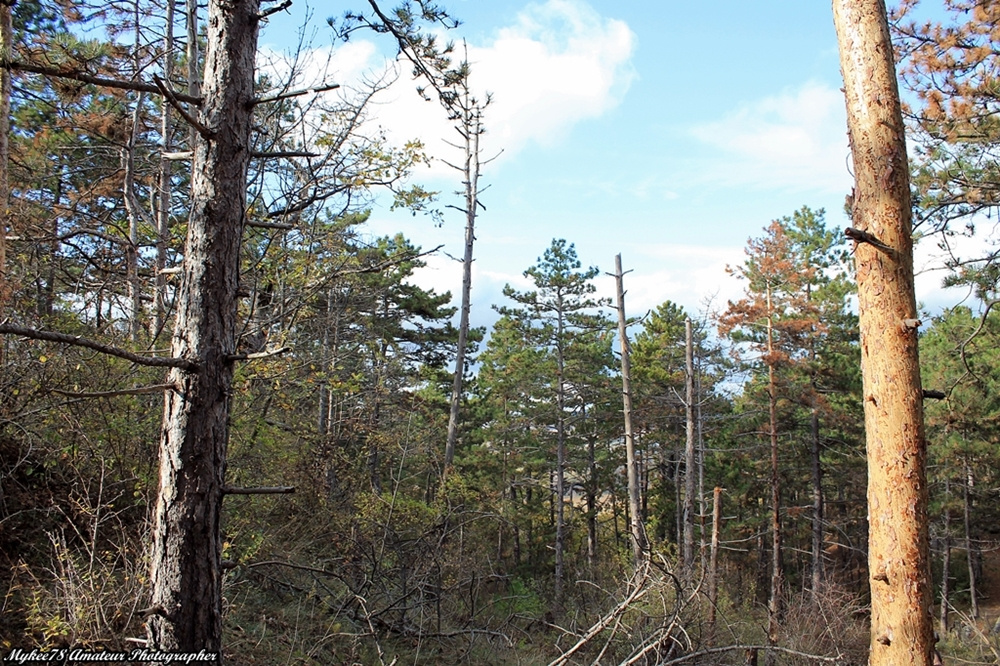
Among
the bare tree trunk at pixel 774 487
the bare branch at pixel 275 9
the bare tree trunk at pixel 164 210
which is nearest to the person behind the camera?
the bare branch at pixel 275 9

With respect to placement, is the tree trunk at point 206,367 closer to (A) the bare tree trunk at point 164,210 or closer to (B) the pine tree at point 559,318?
(A) the bare tree trunk at point 164,210

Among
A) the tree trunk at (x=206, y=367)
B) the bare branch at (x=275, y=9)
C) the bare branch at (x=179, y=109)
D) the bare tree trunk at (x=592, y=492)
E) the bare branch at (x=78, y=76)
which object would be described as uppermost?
the bare branch at (x=275, y=9)

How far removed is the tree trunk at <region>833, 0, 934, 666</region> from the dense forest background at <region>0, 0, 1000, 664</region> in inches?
12.9

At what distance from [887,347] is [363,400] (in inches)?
475

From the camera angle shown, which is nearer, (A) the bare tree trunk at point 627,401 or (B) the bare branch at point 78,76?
(B) the bare branch at point 78,76

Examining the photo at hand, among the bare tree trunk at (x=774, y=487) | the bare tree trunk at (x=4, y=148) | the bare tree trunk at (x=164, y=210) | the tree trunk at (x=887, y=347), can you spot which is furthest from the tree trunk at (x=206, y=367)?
the bare tree trunk at (x=774, y=487)

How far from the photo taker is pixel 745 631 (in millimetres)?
11961

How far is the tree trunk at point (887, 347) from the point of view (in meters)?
3.66

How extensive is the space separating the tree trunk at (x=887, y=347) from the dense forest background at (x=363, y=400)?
327 millimetres

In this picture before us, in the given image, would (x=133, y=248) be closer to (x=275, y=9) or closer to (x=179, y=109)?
(x=275, y=9)

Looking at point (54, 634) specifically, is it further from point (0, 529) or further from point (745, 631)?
point (745, 631)

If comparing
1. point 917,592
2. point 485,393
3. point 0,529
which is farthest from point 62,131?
point 485,393

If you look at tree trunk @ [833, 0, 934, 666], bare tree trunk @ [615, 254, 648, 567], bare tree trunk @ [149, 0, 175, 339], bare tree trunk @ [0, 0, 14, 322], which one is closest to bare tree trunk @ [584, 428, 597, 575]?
bare tree trunk @ [615, 254, 648, 567]

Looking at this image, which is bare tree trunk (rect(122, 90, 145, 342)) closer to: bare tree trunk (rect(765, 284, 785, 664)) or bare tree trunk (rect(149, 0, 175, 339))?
bare tree trunk (rect(149, 0, 175, 339))
